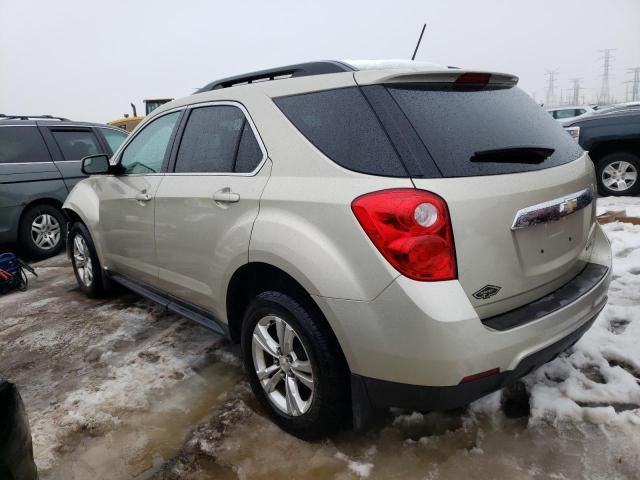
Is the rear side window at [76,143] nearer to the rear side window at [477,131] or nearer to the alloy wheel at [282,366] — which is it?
the alloy wheel at [282,366]

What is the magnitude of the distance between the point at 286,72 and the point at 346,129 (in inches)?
26.9

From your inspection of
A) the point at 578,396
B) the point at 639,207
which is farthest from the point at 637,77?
the point at 578,396

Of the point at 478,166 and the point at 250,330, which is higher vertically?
the point at 478,166

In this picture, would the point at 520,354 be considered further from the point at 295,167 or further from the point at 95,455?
the point at 95,455

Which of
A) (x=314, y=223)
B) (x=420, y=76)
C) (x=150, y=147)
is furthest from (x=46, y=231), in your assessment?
(x=420, y=76)

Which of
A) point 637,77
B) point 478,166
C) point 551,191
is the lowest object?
point 637,77

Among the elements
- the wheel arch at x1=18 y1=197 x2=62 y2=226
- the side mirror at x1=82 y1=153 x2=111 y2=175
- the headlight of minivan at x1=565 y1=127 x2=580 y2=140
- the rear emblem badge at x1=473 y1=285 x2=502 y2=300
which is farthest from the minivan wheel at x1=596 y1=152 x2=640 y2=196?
the wheel arch at x1=18 y1=197 x2=62 y2=226

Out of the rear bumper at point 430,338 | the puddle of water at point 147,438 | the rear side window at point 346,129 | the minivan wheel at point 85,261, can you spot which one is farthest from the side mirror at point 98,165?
the rear bumper at point 430,338

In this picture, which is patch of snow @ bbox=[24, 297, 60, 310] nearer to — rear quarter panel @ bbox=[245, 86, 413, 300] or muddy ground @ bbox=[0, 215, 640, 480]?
muddy ground @ bbox=[0, 215, 640, 480]

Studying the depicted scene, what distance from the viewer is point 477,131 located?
1.98 meters

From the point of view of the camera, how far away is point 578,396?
2.38 meters

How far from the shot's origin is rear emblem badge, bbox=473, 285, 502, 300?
176 centimetres

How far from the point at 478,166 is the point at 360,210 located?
1.67 ft

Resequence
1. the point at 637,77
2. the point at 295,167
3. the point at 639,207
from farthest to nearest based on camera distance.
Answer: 1. the point at 637,77
2. the point at 639,207
3. the point at 295,167
